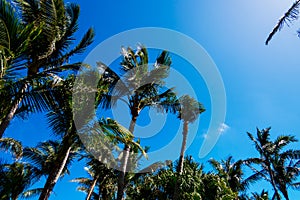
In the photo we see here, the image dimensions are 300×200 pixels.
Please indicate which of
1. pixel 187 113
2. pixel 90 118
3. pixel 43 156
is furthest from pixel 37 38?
pixel 187 113

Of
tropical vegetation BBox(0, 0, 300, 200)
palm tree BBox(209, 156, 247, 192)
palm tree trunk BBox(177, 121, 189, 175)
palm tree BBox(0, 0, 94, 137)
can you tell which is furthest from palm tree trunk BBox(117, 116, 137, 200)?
palm tree BBox(209, 156, 247, 192)

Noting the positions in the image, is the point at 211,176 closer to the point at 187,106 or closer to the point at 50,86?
the point at 187,106

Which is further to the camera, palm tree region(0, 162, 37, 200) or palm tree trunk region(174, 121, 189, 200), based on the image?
palm tree trunk region(174, 121, 189, 200)

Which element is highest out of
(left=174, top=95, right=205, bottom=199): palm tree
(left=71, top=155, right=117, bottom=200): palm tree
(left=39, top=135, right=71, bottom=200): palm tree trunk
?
(left=174, top=95, right=205, bottom=199): palm tree

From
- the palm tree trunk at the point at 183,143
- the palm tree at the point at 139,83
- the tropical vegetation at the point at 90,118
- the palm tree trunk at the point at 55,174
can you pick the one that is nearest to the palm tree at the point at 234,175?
the tropical vegetation at the point at 90,118

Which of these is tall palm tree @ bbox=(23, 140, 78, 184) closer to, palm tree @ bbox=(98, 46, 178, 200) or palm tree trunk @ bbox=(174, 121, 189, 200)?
palm tree @ bbox=(98, 46, 178, 200)

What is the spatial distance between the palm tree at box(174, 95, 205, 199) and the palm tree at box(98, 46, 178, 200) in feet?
7.14

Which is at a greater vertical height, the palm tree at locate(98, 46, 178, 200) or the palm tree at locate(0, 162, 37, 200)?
the palm tree at locate(98, 46, 178, 200)

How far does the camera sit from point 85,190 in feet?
73.2

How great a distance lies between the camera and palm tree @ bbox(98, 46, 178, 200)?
10.2m

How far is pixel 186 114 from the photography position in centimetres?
1419

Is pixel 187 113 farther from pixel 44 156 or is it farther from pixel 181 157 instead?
pixel 44 156

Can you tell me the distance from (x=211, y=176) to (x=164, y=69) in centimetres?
745

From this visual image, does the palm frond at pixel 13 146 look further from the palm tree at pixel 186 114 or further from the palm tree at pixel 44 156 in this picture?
the palm tree at pixel 186 114
